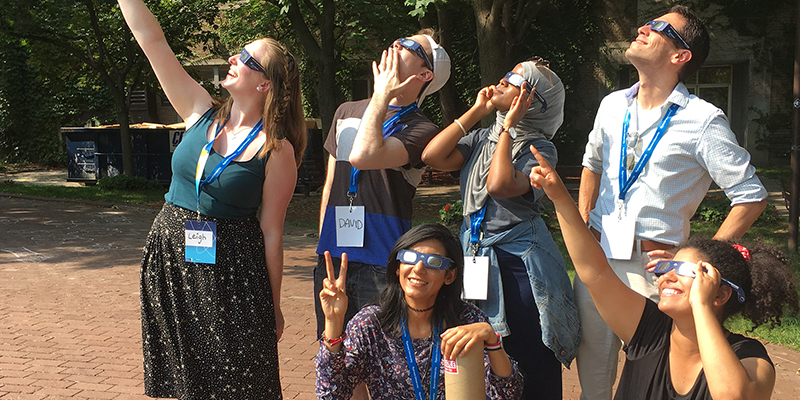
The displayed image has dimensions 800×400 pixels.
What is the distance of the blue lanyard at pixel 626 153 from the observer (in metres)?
2.71

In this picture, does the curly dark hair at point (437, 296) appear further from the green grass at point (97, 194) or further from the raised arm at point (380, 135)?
the green grass at point (97, 194)

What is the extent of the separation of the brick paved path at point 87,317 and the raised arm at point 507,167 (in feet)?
7.34

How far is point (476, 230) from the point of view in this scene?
9.37 ft

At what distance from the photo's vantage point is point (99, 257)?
9102 millimetres

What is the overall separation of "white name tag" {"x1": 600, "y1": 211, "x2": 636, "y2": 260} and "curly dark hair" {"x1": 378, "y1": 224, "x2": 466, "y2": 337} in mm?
609

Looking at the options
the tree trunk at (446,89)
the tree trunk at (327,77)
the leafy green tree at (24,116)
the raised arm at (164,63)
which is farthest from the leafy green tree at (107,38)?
the raised arm at (164,63)

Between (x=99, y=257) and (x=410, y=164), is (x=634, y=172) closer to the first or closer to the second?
(x=410, y=164)

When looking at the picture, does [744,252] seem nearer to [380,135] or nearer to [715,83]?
[380,135]

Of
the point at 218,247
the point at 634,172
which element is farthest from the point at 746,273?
the point at 218,247

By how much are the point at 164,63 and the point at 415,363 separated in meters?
1.63

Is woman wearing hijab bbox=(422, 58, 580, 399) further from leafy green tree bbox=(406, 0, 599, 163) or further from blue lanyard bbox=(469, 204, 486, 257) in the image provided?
leafy green tree bbox=(406, 0, 599, 163)

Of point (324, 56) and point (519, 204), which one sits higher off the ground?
point (324, 56)

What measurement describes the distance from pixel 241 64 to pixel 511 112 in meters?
1.12

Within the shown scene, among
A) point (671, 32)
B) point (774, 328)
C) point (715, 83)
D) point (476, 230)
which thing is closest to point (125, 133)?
point (774, 328)
